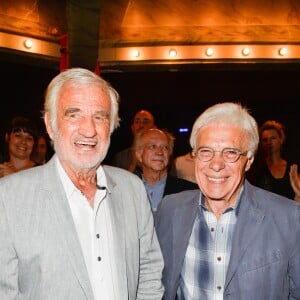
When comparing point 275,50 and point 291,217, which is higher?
point 275,50

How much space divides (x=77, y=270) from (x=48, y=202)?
0.29 metres

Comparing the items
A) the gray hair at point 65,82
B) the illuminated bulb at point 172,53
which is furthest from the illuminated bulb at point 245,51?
the gray hair at point 65,82

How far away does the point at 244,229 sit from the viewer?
6.31ft

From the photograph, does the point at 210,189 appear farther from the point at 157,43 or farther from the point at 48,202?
the point at 157,43

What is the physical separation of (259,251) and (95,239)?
0.70 metres

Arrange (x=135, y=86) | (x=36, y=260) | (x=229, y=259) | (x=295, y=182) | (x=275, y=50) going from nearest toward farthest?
(x=36, y=260) < (x=229, y=259) < (x=295, y=182) < (x=275, y=50) < (x=135, y=86)

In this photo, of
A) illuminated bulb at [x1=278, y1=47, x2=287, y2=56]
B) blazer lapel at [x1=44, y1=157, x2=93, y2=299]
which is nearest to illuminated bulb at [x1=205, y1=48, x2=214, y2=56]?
illuminated bulb at [x1=278, y1=47, x2=287, y2=56]

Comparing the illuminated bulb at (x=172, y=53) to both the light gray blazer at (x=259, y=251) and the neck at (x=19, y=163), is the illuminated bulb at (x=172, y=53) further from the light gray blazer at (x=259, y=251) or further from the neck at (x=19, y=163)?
the light gray blazer at (x=259, y=251)

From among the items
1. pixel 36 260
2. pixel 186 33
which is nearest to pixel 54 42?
pixel 186 33

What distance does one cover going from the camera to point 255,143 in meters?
2.01

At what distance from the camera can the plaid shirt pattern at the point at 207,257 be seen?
1914 millimetres

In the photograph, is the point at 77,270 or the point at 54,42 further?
the point at 54,42

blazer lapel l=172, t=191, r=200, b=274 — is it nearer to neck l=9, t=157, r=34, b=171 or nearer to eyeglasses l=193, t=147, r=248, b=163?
eyeglasses l=193, t=147, r=248, b=163

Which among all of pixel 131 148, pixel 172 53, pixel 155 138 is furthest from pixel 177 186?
pixel 172 53
